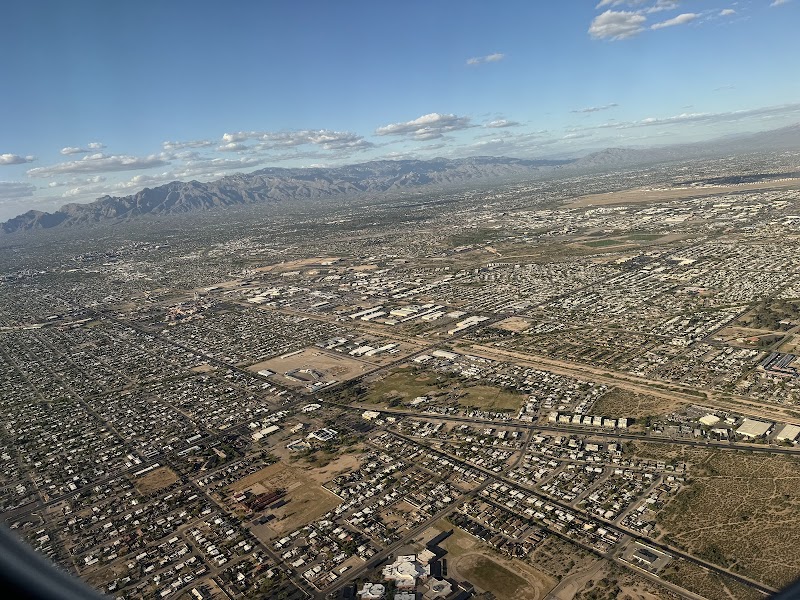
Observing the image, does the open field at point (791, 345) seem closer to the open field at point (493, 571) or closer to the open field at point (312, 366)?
the open field at point (493, 571)

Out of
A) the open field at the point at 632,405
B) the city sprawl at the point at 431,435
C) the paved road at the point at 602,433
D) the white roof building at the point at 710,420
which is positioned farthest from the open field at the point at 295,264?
the white roof building at the point at 710,420

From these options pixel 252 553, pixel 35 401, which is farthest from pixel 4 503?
pixel 35 401

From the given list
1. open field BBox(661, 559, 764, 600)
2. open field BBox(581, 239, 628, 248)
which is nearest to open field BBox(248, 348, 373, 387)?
open field BBox(661, 559, 764, 600)

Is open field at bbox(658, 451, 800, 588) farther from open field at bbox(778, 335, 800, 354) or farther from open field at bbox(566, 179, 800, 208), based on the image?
open field at bbox(566, 179, 800, 208)

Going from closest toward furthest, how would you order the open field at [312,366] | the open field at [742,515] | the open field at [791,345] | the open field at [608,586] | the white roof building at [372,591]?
the open field at [608,586]
the open field at [742,515]
the white roof building at [372,591]
the open field at [791,345]
the open field at [312,366]

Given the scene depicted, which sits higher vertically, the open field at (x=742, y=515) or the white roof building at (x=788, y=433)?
the white roof building at (x=788, y=433)

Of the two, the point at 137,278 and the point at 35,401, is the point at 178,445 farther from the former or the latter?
the point at 137,278

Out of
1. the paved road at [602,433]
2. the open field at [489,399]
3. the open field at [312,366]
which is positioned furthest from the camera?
the open field at [312,366]
